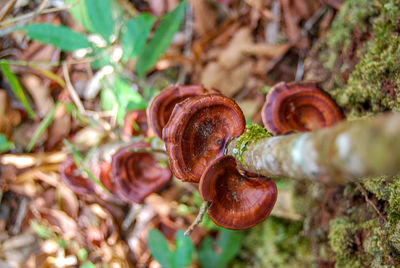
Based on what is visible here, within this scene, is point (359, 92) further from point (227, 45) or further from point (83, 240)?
point (83, 240)

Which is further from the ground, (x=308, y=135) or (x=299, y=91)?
(x=308, y=135)

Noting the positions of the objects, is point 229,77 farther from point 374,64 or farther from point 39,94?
point 39,94

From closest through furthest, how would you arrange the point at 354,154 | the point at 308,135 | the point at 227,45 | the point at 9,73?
the point at 354,154
the point at 308,135
the point at 9,73
the point at 227,45

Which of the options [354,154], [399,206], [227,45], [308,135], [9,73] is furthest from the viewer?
[227,45]

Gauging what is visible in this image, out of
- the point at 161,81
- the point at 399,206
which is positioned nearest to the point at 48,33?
the point at 161,81

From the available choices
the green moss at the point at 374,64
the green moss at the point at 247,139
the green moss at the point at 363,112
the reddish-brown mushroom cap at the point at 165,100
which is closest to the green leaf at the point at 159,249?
the reddish-brown mushroom cap at the point at 165,100

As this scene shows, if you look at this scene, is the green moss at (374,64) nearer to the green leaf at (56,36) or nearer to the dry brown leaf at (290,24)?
the dry brown leaf at (290,24)

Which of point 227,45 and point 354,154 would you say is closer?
point 354,154
